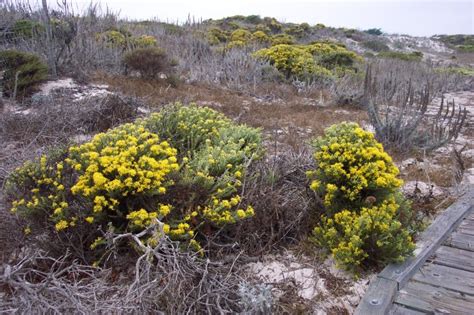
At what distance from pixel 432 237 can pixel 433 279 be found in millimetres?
564

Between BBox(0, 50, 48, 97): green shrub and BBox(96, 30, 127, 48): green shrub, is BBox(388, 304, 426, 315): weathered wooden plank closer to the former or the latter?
BBox(0, 50, 48, 97): green shrub

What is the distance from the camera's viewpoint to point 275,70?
11.8m

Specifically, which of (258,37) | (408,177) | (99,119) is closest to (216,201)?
(408,177)

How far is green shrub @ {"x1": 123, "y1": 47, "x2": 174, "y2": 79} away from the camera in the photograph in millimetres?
9349

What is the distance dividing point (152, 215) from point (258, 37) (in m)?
18.6

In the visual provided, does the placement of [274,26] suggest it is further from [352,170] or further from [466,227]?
[352,170]

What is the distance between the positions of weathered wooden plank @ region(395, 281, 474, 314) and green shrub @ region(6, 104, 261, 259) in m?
1.22

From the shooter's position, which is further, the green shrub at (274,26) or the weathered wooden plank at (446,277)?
the green shrub at (274,26)

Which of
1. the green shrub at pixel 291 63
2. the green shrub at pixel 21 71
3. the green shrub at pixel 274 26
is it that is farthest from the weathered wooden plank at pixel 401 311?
the green shrub at pixel 274 26

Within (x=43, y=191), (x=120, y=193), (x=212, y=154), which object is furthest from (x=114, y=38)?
(x=120, y=193)

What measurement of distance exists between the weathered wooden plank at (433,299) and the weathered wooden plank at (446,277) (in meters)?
0.06

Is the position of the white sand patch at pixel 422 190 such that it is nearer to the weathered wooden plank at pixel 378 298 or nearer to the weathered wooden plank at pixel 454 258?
the weathered wooden plank at pixel 454 258

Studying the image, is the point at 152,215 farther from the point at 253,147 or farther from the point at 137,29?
the point at 137,29

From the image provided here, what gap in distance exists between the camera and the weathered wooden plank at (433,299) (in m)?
2.58
